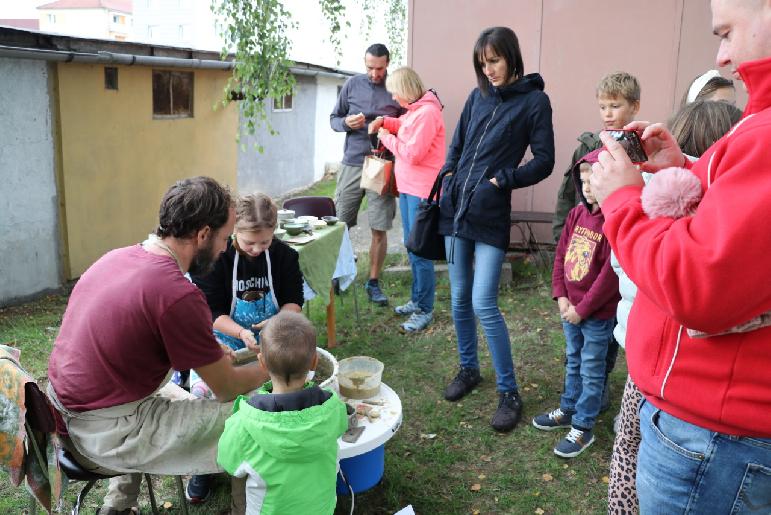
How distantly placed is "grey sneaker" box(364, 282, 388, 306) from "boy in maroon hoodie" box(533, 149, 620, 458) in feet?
7.88

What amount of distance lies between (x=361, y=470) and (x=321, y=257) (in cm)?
196

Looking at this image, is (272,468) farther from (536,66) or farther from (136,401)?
(536,66)

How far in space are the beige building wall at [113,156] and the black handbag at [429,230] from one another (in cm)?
447

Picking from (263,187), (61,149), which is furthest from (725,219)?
(263,187)

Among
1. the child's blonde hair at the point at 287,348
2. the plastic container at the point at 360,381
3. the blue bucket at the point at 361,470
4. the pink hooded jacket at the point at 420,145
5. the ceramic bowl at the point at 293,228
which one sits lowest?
the blue bucket at the point at 361,470

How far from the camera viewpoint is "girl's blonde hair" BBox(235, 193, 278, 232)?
301 centimetres

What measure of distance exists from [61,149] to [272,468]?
5596mm

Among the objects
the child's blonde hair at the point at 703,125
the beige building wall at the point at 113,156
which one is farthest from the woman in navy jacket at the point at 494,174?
the beige building wall at the point at 113,156

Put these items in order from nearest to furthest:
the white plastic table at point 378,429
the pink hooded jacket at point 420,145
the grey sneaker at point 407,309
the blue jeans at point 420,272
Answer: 1. the white plastic table at point 378,429
2. the pink hooded jacket at point 420,145
3. the blue jeans at point 420,272
4. the grey sneaker at point 407,309

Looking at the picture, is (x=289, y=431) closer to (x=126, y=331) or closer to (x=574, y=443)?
(x=126, y=331)

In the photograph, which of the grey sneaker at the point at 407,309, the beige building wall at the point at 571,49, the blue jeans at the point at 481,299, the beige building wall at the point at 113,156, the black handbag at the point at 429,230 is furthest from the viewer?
the beige building wall at the point at 113,156

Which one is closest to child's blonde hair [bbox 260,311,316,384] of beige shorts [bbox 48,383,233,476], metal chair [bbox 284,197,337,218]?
beige shorts [bbox 48,383,233,476]

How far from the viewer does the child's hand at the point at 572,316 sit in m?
3.34

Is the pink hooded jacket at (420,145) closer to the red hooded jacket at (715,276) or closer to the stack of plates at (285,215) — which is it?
the stack of plates at (285,215)
